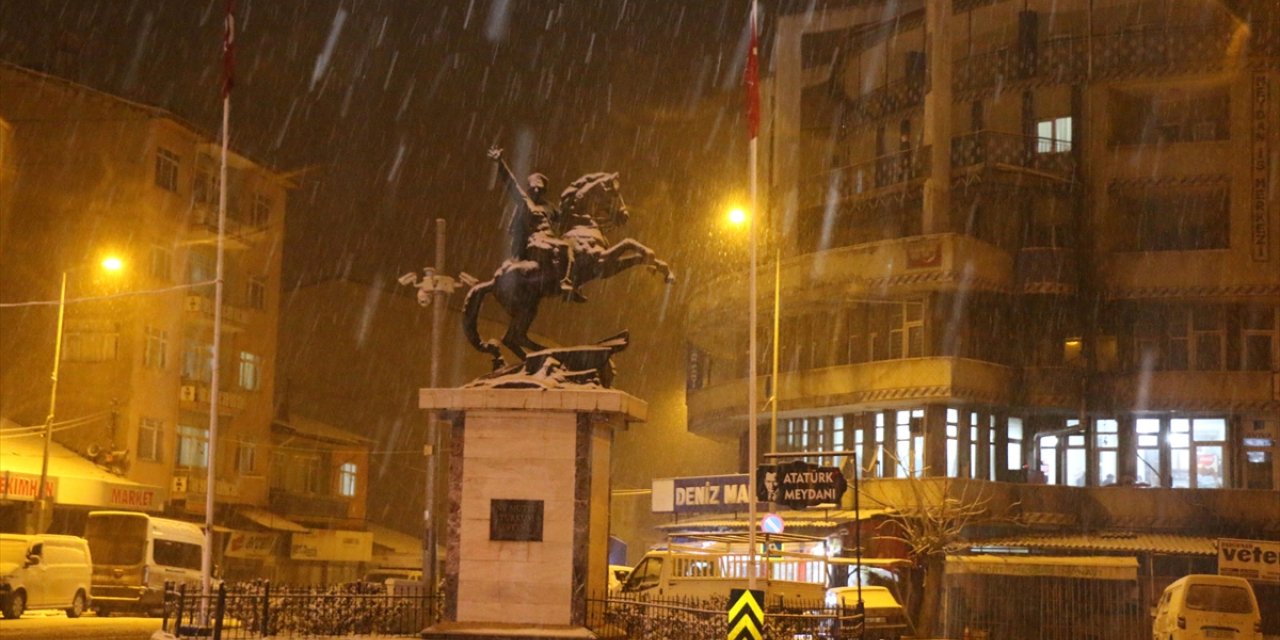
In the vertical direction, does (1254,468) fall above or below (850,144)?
below

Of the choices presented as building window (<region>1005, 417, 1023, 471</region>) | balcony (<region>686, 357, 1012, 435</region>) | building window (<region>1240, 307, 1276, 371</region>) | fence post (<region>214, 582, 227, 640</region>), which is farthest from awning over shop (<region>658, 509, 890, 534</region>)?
fence post (<region>214, 582, 227, 640</region>)

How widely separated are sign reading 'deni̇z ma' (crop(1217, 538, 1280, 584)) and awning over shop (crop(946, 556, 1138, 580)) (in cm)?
400

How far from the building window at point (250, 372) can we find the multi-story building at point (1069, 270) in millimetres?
21180

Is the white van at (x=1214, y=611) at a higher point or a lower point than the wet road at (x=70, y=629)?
Answer: higher

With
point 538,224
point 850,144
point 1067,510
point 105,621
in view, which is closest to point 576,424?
point 538,224

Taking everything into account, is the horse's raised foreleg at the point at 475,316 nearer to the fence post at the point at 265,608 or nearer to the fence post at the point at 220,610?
the fence post at the point at 265,608

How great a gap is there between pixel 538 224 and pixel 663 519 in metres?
42.9

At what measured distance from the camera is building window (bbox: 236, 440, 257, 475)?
56312 millimetres

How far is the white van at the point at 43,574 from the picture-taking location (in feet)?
99.7

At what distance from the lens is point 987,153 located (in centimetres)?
4778

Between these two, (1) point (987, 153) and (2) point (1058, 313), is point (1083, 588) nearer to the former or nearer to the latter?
(2) point (1058, 313)

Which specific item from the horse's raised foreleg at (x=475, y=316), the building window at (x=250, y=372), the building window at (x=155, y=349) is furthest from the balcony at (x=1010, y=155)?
Result: the horse's raised foreleg at (x=475, y=316)

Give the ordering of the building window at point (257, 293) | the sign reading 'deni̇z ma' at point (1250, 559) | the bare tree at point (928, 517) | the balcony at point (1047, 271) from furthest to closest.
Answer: the building window at point (257, 293) < the balcony at point (1047, 271) < the bare tree at point (928, 517) < the sign reading 'deni̇z ma' at point (1250, 559)

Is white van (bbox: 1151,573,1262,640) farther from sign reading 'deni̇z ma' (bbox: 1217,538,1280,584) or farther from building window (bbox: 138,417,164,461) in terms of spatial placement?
building window (bbox: 138,417,164,461)
